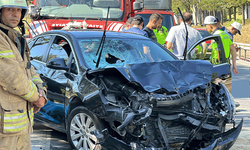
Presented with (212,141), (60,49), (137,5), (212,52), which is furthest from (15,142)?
(137,5)

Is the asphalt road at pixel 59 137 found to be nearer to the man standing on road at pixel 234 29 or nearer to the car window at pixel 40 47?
the car window at pixel 40 47

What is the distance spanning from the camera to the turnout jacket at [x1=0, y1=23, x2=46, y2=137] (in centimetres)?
254

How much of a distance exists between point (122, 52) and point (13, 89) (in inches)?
113

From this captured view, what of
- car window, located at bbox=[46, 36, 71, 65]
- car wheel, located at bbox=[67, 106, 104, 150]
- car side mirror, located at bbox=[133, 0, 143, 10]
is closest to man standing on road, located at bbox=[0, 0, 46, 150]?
car wheel, located at bbox=[67, 106, 104, 150]

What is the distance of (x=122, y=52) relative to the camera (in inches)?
209

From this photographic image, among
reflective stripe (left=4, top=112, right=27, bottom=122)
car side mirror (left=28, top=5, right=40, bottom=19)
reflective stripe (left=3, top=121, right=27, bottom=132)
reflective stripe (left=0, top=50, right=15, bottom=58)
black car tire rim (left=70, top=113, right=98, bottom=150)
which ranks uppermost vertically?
car side mirror (left=28, top=5, right=40, bottom=19)

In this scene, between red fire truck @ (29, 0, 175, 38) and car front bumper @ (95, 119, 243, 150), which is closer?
car front bumper @ (95, 119, 243, 150)

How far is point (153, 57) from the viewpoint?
5.48 meters

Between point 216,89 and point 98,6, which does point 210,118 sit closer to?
point 216,89

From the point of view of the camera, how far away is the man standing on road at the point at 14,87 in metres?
2.54

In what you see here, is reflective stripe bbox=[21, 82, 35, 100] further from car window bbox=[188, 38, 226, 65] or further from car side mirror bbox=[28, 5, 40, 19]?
car side mirror bbox=[28, 5, 40, 19]

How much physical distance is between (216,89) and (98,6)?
6111mm

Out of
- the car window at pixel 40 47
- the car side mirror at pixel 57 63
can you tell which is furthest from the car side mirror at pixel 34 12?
the car side mirror at pixel 57 63

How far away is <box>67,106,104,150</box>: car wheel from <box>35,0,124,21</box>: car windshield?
5929mm
